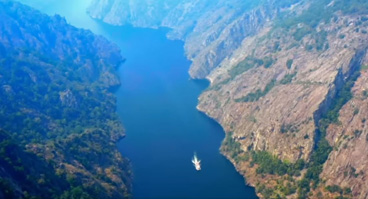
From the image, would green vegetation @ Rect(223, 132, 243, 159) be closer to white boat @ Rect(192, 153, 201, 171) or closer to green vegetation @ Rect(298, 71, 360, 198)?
white boat @ Rect(192, 153, 201, 171)

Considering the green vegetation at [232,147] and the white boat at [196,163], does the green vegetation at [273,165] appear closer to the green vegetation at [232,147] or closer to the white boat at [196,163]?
the green vegetation at [232,147]

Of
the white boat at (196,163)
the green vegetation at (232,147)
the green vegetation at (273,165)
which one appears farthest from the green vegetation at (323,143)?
the white boat at (196,163)

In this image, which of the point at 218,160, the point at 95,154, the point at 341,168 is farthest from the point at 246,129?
the point at 95,154

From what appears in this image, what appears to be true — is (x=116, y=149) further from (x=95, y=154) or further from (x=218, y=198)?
(x=218, y=198)

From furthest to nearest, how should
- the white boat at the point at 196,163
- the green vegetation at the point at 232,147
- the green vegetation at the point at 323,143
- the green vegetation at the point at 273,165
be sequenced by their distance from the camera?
the green vegetation at the point at 232,147, the white boat at the point at 196,163, the green vegetation at the point at 273,165, the green vegetation at the point at 323,143

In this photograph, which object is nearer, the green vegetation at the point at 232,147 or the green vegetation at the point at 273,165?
the green vegetation at the point at 273,165

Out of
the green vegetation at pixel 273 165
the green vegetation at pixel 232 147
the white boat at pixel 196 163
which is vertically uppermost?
the green vegetation at pixel 232 147

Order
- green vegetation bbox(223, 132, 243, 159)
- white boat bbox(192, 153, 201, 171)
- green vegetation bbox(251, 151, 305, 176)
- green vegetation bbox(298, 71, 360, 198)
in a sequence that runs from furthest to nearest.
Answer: green vegetation bbox(223, 132, 243, 159) → white boat bbox(192, 153, 201, 171) → green vegetation bbox(251, 151, 305, 176) → green vegetation bbox(298, 71, 360, 198)

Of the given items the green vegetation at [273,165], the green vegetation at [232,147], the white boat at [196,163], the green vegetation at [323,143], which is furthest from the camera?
the green vegetation at [232,147]

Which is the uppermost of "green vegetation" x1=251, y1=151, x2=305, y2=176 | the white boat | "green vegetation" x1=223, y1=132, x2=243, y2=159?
"green vegetation" x1=223, y1=132, x2=243, y2=159

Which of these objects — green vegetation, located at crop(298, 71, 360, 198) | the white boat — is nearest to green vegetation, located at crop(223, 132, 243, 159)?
the white boat

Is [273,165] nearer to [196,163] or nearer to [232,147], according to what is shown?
[232,147]
